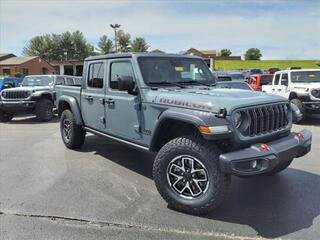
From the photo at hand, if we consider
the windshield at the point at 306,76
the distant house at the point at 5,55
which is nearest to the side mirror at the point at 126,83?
the windshield at the point at 306,76

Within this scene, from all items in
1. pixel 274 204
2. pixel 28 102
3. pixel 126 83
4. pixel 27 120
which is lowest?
pixel 27 120

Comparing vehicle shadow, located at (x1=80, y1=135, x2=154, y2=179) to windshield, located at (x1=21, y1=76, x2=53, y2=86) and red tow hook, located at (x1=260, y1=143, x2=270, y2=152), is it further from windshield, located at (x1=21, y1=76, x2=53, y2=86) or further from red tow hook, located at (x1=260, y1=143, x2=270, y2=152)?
windshield, located at (x1=21, y1=76, x2=53, y2=86)

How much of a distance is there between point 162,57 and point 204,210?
2.51 meters

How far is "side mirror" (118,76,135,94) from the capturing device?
4781 millimetres

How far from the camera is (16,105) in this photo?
12.2 m

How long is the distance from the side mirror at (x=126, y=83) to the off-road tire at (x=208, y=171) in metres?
1.12

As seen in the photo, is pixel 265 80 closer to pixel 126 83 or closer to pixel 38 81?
pixel 38 81

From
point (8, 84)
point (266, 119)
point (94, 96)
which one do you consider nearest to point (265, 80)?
point (8, 84)

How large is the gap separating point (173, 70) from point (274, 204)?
7.92ft

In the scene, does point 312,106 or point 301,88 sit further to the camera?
point 301,88

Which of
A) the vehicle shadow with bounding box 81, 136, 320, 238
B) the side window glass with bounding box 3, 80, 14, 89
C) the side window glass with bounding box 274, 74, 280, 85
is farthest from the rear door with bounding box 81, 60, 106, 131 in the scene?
the side window glass with bounding box 3, 80, 14, 89

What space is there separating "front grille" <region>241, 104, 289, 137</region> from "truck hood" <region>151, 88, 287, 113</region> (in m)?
0.09

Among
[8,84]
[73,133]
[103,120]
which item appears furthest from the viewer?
[8,84]

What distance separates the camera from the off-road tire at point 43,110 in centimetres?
1241
